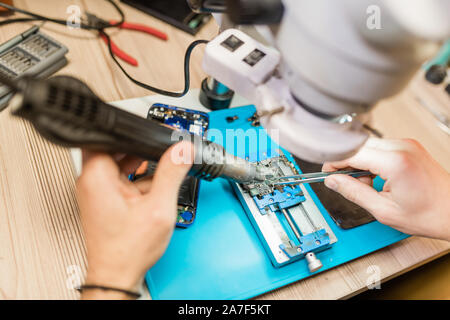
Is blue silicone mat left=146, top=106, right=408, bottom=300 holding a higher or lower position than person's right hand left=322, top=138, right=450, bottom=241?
lower

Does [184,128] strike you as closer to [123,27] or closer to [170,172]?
[170,172]

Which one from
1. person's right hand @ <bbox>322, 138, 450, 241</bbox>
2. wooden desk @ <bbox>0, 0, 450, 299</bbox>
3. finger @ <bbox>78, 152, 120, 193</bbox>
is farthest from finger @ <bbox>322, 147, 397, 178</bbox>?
finger @ <bbox>78, 152, 120, 193</bbox>

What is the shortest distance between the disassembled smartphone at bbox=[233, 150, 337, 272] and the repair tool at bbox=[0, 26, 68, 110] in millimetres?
486

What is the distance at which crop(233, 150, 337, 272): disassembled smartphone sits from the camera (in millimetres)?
570

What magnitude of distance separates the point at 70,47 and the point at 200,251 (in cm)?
59

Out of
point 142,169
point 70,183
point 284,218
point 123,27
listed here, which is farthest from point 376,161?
point 123,27

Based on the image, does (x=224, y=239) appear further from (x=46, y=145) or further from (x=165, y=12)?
(x=165, y=12)

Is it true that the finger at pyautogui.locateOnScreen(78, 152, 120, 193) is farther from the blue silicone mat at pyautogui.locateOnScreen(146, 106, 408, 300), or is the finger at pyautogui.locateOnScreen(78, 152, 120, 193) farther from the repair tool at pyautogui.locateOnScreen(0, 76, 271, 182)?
the blue silicone mat at pyautogui.locateOnScreen(146, 106, 408, 300)

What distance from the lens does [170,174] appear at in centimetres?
42

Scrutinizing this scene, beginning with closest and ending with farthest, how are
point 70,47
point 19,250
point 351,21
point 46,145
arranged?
point 351,21 → point 19,250 → point 46,145 → point 70,47

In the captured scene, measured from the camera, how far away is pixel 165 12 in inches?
34.7

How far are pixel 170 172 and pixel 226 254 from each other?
0.75 feet

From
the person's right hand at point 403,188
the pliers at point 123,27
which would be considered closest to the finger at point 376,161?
the person's right hand at point 403,188

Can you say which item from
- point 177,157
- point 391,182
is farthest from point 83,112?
point 391,182
